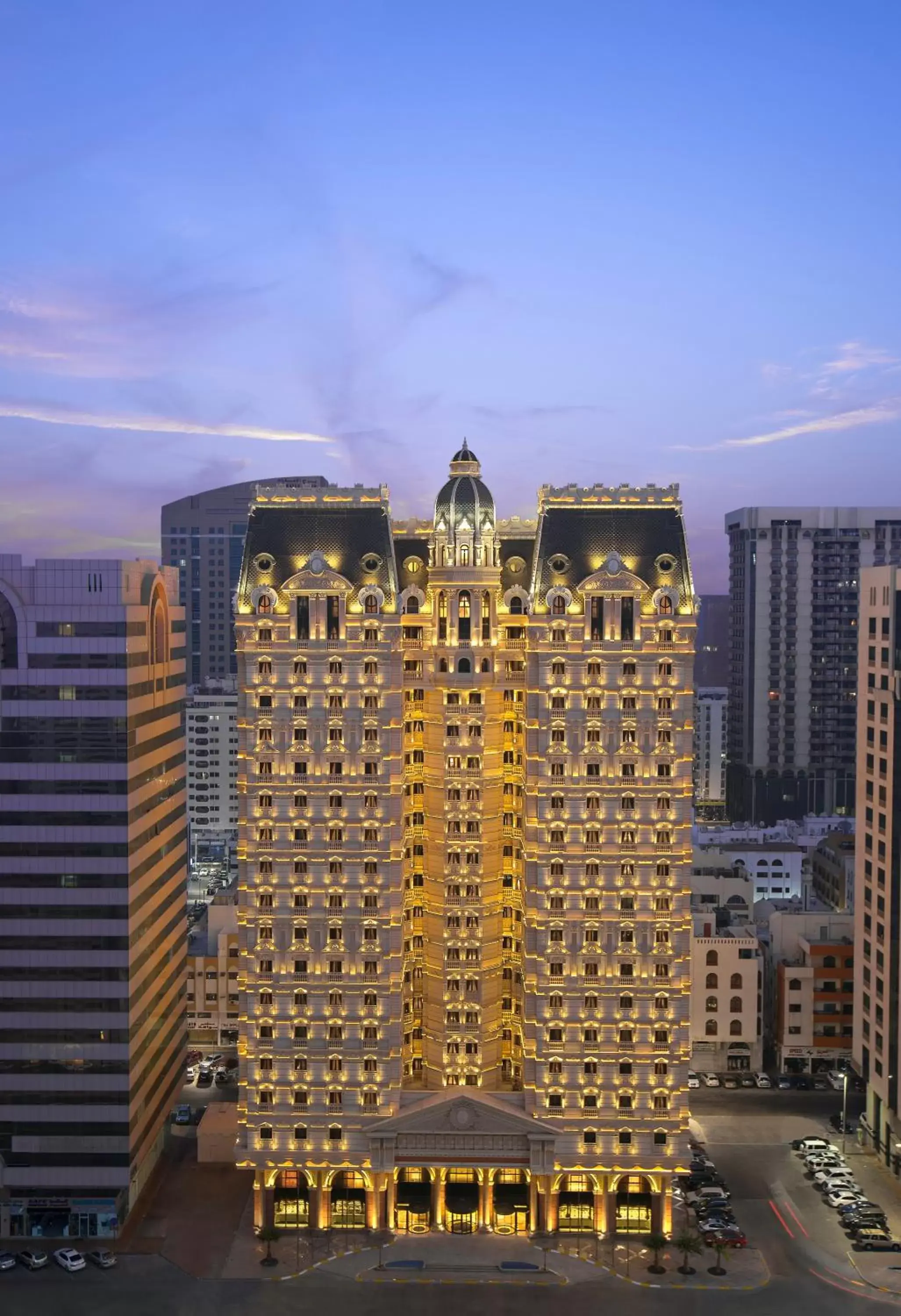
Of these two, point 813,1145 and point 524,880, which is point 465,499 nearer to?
point 524,880

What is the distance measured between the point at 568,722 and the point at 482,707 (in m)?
7.51

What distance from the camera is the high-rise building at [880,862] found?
10756cm

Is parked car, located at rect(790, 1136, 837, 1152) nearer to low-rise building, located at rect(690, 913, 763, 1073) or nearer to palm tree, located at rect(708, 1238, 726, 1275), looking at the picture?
low-rise building, located at rect(690, 913, 763, 1073)

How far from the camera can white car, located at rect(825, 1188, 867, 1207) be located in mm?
99562

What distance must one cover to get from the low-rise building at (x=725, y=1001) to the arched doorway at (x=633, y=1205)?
3241cm

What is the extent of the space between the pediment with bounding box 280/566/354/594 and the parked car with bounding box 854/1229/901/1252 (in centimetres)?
6568

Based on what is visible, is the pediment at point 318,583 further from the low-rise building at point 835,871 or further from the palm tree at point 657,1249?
the low-rise building at point 835,871

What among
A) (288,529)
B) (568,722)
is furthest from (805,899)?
(288,529)

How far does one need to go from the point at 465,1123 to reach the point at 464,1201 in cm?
732

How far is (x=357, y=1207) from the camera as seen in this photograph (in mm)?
96438

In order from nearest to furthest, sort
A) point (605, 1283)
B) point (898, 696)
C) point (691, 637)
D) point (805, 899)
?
1. point (605, 1283)
2. point (691, 637)
3. point (898, 696)
4. point (805, 899)

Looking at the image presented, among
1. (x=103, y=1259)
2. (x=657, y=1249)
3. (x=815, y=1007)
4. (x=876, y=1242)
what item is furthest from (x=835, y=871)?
(x=103, y=1259)

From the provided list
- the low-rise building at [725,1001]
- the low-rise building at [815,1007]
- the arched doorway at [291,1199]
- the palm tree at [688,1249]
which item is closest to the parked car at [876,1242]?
the palm tree at [688,1249]

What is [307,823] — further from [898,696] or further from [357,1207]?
[898,696]
